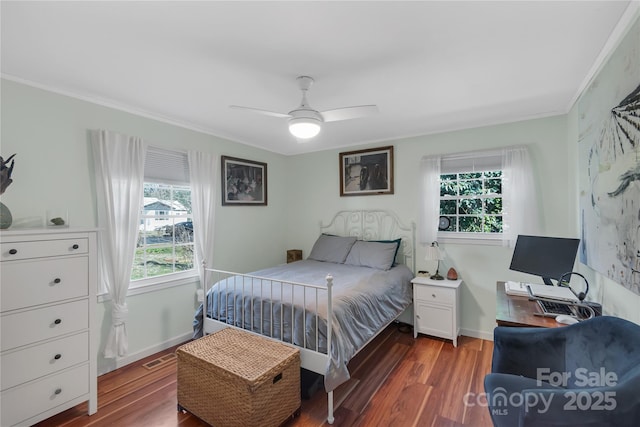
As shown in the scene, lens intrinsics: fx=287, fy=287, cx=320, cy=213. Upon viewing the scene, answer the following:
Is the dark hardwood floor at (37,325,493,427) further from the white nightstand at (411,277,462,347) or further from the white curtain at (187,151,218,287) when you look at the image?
the white curtain at (187,151,218,287)

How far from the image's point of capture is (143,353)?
275 cm

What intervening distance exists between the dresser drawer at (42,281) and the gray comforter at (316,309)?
3.18 feet

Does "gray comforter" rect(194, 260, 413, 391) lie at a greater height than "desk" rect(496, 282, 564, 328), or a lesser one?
lesser

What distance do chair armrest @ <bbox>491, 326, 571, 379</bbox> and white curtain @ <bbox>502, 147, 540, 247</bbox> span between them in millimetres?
1649

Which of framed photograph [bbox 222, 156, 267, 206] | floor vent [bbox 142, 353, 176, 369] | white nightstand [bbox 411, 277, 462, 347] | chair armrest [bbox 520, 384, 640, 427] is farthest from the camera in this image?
framed photograph [bbox 222, 156, 267, 206]

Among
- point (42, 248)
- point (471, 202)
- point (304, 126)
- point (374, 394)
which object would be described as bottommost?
point (374, 394)

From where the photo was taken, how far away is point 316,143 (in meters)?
3.98

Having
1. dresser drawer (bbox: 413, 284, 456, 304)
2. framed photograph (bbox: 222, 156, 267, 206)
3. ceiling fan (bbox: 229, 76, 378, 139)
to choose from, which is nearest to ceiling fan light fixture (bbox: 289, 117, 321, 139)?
ceiling fan (bbox: 229, 76, 378, 139)

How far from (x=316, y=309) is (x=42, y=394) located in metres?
1.79

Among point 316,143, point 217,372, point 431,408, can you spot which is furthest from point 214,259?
point 431,408

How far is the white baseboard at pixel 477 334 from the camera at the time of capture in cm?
313

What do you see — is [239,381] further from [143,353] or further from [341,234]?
[341,234]

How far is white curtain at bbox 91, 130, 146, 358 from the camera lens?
243cm

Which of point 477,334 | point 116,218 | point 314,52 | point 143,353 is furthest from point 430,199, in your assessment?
point 143,353
